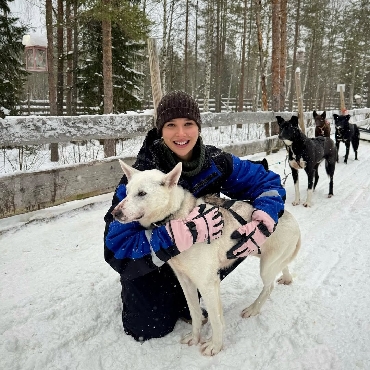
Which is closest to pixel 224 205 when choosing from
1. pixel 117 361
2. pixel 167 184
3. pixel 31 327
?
pixel 167 184

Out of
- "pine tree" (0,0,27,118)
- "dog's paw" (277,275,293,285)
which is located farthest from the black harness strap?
"pine tree" (0,0,27,118)

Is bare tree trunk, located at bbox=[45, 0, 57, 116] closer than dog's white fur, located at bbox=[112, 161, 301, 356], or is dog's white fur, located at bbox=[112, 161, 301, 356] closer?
dog's white fur, located at bbox=[112, 161, 301, 356]

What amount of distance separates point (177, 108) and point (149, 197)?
2.56ft

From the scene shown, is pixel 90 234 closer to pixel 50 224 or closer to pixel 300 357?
pixel 50 224

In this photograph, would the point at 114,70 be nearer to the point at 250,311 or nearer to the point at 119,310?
the point at 119,310

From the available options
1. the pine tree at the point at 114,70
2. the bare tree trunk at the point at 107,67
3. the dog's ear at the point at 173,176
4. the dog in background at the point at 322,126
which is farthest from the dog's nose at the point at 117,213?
the pine tree at the point at 114,70

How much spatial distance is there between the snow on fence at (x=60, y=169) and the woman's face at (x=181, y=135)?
2039 mm

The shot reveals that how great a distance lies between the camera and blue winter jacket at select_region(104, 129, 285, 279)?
1.91m

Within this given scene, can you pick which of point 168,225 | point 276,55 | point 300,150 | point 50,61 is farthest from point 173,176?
point 276,55

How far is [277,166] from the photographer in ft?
25.2

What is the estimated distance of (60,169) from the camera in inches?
153

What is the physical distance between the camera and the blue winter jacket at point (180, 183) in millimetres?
1912

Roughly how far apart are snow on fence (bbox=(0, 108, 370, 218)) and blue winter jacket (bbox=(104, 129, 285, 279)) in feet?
5.90

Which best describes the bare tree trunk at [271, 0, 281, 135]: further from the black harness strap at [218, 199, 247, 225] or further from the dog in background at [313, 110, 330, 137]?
the black harness strap at [218, 199, 247, 225]
